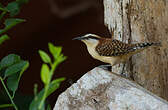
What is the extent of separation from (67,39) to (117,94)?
3057 millimetres

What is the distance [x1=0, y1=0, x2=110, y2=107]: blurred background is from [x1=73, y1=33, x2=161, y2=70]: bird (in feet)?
5.45

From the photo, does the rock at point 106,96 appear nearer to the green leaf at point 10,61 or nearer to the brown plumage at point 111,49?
the green leaf at point 10,61

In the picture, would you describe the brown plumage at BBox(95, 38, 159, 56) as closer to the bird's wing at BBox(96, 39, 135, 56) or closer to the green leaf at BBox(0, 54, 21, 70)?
the bird's wing at BBox(96, 39, 135, 56)

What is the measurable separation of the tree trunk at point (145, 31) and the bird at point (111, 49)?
0.31 ft

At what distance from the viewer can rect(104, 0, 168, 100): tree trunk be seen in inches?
110

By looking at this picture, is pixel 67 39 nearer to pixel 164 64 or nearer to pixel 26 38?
pixel 26 38

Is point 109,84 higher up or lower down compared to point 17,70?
lower down

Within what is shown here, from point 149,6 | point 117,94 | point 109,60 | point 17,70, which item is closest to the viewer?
point 17,70

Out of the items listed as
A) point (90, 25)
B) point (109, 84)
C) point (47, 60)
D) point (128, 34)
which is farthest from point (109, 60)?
point (47, 60)

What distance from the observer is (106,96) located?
1.94 meters

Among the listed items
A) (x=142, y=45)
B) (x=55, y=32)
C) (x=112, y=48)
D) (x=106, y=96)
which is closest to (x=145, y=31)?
(x=142, y=45)

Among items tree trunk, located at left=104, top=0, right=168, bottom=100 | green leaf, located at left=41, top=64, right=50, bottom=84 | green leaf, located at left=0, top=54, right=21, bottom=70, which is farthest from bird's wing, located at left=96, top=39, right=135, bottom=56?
green leaf, located at left=41, top=64, right=50, bottom=84

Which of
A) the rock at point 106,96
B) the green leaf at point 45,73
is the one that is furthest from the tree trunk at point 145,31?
the green leaf at point 45,73

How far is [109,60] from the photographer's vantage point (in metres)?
3.00
